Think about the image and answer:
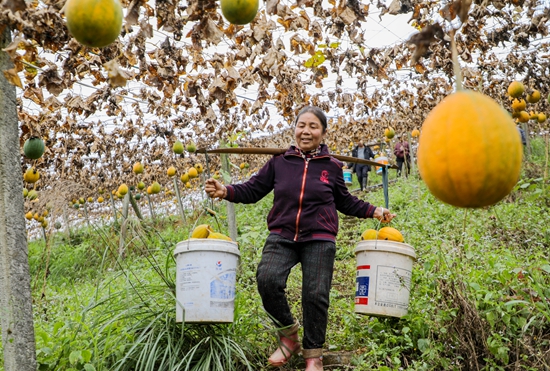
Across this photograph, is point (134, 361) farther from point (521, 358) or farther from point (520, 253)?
point (520, 253)

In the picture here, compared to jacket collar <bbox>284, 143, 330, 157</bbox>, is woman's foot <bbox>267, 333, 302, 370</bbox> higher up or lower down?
lower down

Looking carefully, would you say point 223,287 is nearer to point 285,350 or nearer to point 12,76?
point 285,350

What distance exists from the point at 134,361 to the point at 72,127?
618cm

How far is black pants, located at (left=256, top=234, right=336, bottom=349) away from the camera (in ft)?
9.39

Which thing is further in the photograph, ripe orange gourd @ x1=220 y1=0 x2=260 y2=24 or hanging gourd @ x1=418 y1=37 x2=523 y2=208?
ripe orange gourd @ x1=220 y1=0 x2=260 y2=24

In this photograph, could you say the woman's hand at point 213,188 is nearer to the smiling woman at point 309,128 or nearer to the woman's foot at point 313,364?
the smiling woman at point 309,128

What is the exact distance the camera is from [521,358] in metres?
2.80

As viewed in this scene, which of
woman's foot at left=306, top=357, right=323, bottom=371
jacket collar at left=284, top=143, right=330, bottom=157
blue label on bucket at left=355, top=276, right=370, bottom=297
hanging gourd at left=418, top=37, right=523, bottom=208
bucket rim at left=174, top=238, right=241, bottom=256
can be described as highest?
jacket collar at left=284, top=143, right=330, bottom=157

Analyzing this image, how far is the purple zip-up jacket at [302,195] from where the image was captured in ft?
9.71

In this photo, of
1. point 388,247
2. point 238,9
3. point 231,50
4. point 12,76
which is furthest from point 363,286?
point 231,50

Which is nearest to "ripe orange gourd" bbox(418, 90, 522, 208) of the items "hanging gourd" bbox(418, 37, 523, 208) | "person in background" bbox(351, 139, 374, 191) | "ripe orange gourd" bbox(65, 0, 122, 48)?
"hanging gourd" bbox(418, 37, 523, 208)

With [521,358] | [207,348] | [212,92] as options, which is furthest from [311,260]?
[212,92]

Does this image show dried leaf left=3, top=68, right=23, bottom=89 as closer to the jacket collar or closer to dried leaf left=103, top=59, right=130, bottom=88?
dried leaf left=103, top=59, right=130, bottom=88

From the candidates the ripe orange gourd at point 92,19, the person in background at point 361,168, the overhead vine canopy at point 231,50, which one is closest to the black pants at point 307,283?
the overhead vine canopy at point 231,50
